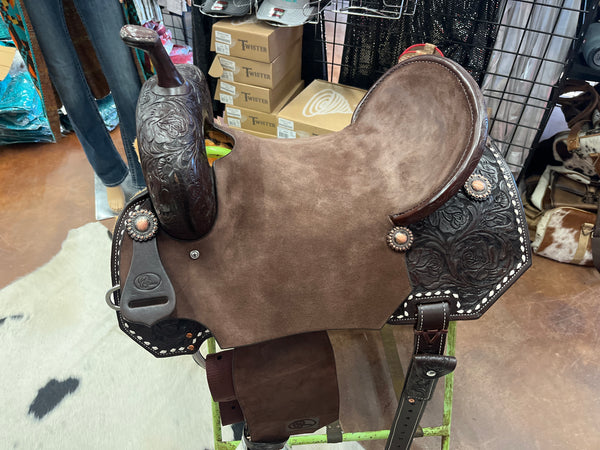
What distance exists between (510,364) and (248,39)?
59.0 inches

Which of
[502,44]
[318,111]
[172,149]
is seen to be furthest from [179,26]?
[172,149]

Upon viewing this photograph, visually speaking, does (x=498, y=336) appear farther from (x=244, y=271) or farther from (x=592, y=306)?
(x=244, y=271)

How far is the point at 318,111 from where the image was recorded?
1.77 meters

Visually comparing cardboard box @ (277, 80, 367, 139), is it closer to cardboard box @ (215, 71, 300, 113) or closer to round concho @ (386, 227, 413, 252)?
cardboard box @ (215, 71, 300, 113)

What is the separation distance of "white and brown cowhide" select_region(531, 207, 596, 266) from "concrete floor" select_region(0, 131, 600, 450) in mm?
50

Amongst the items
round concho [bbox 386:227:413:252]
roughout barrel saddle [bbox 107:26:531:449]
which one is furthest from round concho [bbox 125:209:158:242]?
round concho [bbox 386:227:413:252]

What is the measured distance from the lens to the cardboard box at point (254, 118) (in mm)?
1810

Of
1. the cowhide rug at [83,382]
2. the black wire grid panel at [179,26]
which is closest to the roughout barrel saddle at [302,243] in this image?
the cowhide rug at [83,382]

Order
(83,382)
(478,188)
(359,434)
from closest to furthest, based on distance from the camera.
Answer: (478,188), (359,434), (83,382)

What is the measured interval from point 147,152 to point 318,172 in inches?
12.7

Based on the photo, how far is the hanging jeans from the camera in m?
1.48

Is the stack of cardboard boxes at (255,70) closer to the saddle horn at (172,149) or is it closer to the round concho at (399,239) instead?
the saddle horn at (172,149)

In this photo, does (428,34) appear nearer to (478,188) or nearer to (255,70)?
(255,70)

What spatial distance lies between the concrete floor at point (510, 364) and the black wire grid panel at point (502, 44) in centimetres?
61
